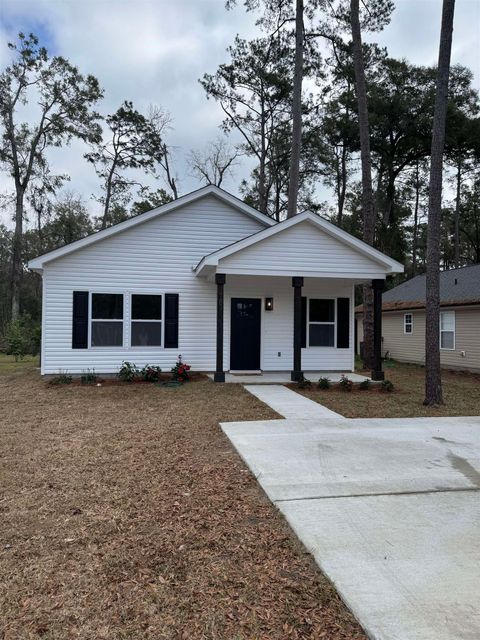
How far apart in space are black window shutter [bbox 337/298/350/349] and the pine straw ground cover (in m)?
7.56

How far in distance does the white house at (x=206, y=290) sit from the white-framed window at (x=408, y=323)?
6644mm

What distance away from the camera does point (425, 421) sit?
21.3 ft

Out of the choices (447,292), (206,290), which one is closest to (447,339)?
(447,292)

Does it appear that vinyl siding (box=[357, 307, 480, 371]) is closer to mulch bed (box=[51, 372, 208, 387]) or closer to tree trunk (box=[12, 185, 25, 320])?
mulch bed (box=[51, 372, 208, 387])

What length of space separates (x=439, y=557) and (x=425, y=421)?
13.6 ft

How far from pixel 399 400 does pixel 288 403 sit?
2337 mm

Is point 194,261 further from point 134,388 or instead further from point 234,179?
point 234,179

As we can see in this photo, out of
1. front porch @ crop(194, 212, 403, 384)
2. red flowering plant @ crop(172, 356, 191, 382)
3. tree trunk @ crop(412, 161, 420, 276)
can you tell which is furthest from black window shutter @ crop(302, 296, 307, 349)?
tree trunk @ crop(412, 161, 420, 276)

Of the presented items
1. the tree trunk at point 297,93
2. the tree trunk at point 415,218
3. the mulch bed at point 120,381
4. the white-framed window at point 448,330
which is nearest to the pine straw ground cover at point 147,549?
the mulch bed at point 120,381

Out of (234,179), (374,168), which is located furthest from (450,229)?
(234,179)

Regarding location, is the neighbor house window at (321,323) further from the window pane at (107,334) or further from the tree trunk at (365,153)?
the window pane at (107,334)

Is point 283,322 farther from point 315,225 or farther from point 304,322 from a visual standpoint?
point 315,225

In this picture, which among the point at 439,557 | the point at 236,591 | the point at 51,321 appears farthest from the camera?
the point at 51,321

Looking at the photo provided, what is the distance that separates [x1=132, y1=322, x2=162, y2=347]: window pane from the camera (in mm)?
11070
